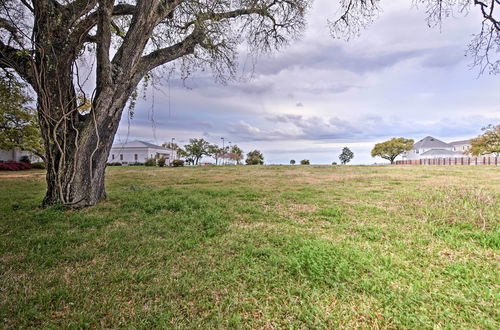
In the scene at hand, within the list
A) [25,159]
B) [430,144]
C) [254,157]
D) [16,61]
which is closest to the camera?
[16,61]

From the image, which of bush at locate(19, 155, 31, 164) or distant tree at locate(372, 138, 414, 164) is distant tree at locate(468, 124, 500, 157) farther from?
bush at locate(19, 155, 31, 164)

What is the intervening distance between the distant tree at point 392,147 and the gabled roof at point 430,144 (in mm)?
9254

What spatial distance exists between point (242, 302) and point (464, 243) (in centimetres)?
365

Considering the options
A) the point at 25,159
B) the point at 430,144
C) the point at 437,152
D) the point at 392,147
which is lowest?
the point at 25,159

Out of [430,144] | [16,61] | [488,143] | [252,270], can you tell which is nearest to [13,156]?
[16,61]

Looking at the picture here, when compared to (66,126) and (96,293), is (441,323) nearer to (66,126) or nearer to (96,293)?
(96,293)

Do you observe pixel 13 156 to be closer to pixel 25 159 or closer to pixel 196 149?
pixel 25 159

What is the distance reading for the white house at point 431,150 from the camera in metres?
59.2

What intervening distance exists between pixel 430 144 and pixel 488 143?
2961 centimetres

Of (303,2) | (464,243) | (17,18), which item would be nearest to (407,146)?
(303,2)

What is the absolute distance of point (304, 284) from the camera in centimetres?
262

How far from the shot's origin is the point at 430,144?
62.3 m

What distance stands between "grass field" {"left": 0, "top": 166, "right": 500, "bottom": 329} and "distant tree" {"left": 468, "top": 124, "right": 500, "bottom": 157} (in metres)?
42.1

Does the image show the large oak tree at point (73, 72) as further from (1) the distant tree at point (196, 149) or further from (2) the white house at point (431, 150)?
(2) the white house at point (431, 150)
